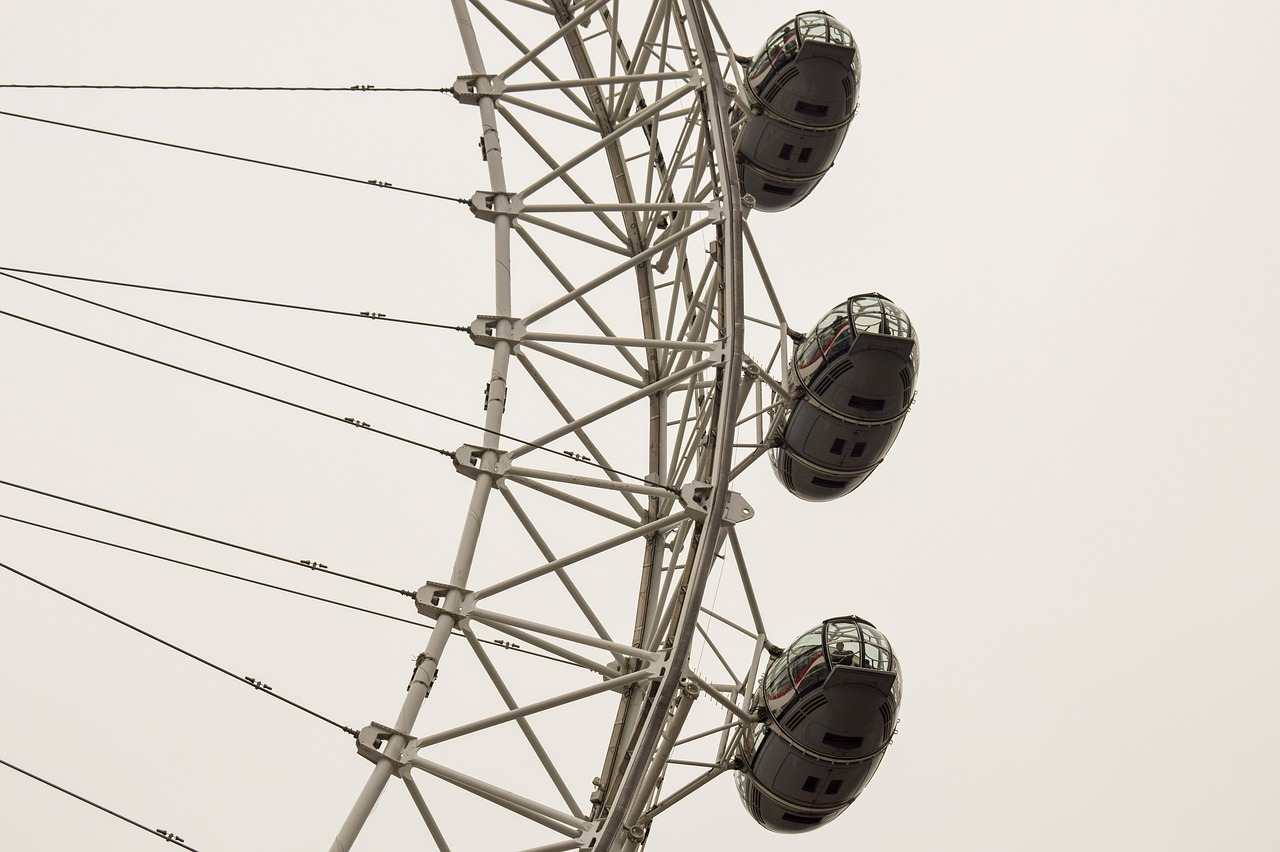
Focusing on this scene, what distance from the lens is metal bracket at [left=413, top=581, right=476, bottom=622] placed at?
1278 centimetres

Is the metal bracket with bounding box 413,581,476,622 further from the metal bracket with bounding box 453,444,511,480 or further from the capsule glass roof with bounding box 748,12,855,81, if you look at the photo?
the capsule glass roof with bounding box 748,12,855,81

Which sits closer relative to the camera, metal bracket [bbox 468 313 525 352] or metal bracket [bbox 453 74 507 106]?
metal bracket [bbox 468 313 525 352]

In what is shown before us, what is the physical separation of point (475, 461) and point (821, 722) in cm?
442

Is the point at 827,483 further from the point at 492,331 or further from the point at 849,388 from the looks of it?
the point at 492,331

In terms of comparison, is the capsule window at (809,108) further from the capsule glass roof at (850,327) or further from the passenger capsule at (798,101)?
the capsule glass roof at (850,327)

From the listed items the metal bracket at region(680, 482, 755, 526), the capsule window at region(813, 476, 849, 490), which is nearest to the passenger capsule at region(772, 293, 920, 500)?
the capsule window at region(813, 476, 849, 490)

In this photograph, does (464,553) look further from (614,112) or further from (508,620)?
(614,112)

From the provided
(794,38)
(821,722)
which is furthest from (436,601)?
(794,38)

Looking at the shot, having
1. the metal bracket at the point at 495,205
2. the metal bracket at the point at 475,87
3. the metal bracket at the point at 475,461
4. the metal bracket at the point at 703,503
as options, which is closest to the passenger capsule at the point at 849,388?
the metal bracket at the point at 703,503

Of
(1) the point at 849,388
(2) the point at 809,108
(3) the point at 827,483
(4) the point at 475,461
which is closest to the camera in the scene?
(4) the point at 475,461

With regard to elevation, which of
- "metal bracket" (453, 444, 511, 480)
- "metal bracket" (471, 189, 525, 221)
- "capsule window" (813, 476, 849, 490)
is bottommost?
"metal bracket" (453, 444, 511, 480)

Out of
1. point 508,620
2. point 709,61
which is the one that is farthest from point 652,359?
point 508,620

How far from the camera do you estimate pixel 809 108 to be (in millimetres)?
16219

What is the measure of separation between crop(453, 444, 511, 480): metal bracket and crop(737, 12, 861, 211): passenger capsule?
5337mm
